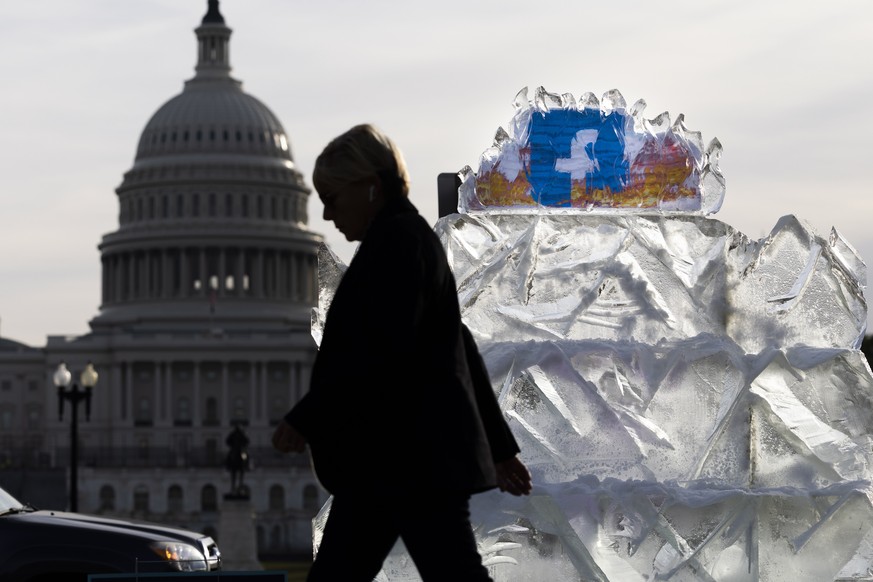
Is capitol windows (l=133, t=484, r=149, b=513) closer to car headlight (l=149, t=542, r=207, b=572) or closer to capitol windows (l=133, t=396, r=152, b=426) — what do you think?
capitol windows (l=133, t=396, r=152, b=426)

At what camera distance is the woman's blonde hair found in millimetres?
6617

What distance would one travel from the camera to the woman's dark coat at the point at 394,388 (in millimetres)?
6273

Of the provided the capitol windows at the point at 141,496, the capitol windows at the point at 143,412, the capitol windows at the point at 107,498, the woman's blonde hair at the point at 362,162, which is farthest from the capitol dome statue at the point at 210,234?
the woman's blonde hair at the point at 362,162

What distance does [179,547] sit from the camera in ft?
41.7

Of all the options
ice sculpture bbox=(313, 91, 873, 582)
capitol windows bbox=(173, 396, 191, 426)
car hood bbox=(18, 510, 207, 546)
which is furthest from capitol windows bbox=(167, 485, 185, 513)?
ice sculpture bbox=(313, 91, 873, 582)

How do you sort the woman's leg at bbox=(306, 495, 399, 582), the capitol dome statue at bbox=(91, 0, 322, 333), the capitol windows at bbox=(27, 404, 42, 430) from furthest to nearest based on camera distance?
the capitol dome statue at bbox=(91, 0, 322, 333) < the capitol windows at bbox=(27, 404, 42, 430) < the woman's leg at bbox=(306, 495, 399, 582)

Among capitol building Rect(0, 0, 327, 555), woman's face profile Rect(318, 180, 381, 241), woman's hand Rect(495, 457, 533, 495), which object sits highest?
capitol building Rect(0, 0, 327, 555)

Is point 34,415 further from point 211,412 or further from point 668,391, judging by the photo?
point 668,391

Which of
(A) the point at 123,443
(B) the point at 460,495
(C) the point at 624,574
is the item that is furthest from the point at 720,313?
(A) the point at 123,443

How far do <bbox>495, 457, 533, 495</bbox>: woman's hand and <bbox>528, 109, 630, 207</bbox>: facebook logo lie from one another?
9.58 feet

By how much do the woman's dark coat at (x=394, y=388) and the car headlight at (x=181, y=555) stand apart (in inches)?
232

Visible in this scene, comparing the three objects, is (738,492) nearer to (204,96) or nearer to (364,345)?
(364,345)

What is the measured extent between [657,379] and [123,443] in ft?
409

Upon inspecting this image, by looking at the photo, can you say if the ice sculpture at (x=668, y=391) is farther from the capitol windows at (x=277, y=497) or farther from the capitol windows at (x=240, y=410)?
the capitol windows at (x=240, y=410)
